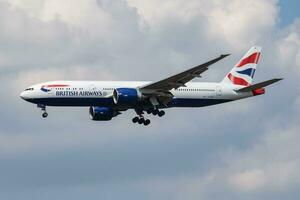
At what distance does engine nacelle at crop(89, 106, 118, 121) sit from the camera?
119m

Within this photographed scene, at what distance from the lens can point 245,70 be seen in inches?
4872

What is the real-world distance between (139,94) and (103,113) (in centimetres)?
842

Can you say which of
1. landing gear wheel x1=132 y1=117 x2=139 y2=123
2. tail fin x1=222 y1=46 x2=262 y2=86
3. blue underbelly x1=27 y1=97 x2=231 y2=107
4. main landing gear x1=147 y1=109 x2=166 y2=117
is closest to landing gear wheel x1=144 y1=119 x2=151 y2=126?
landing gear wheel x1=132 y1=117 x2=139 y2=123

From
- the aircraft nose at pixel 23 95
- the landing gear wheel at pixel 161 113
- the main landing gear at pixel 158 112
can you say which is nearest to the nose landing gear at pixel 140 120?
the main landing gear at pixel 158 112

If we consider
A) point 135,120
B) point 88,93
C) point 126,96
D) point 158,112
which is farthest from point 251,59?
point 88,93

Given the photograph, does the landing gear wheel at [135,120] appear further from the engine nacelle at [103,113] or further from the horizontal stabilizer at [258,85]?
the horizontal stabilizer at [258,85]

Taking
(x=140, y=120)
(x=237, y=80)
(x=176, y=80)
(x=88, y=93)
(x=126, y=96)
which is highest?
(x=237, y=80)

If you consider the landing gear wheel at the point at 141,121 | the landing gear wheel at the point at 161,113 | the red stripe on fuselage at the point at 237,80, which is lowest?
the landing gear wheel at the point at 161,113

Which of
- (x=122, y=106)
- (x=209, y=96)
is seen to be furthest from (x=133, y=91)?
(x=209, y=96)

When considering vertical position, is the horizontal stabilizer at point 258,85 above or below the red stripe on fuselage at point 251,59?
below

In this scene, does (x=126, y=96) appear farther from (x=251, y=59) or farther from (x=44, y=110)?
(x=251, y=59)

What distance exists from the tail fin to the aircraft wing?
433 inches

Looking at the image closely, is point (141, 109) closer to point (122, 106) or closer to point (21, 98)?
point (122, 106)

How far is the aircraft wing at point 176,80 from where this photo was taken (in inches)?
4213
